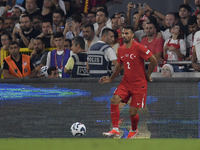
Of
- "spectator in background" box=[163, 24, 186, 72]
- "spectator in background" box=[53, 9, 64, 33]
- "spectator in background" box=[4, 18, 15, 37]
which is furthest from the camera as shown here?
"spectator in background" box=[4, 18, 15, 37]

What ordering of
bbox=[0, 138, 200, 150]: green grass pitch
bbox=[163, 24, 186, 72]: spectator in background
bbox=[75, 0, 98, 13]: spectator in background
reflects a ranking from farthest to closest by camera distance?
bbox=[75, 0, 98, 13]: spectator in background < bbox=[163, 24, 186, 72]: spectator in background < bbox=[0, 138, 200, 150]: green grass pitch

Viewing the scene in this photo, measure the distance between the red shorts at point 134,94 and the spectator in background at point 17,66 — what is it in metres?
1.95

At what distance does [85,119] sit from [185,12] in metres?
3.66

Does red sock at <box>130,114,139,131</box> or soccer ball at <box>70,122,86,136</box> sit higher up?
red sock at <box>130,114,139,131</box>

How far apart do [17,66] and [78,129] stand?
6.46 ft

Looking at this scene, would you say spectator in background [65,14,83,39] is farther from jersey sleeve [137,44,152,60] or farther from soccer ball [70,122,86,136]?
soccer ball [70,122,86,136]

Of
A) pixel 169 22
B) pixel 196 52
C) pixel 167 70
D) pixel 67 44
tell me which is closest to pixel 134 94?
pixel 167 70

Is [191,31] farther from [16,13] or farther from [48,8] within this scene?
[16,13]

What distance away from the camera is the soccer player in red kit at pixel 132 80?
4652 millimetres

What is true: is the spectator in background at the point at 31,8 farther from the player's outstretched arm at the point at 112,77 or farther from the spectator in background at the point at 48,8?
the player's outstretched arm at the point at 112,77

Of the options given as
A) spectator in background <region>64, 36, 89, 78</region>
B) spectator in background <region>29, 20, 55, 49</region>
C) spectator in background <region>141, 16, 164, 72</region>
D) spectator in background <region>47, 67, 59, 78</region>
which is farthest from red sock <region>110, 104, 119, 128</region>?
spectator in background <region>29, 20, 55, 49</region>

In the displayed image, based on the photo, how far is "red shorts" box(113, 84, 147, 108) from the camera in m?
4.66

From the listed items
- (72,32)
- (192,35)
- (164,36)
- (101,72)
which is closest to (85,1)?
(72,32)

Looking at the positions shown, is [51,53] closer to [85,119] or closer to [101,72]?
[101,72]
